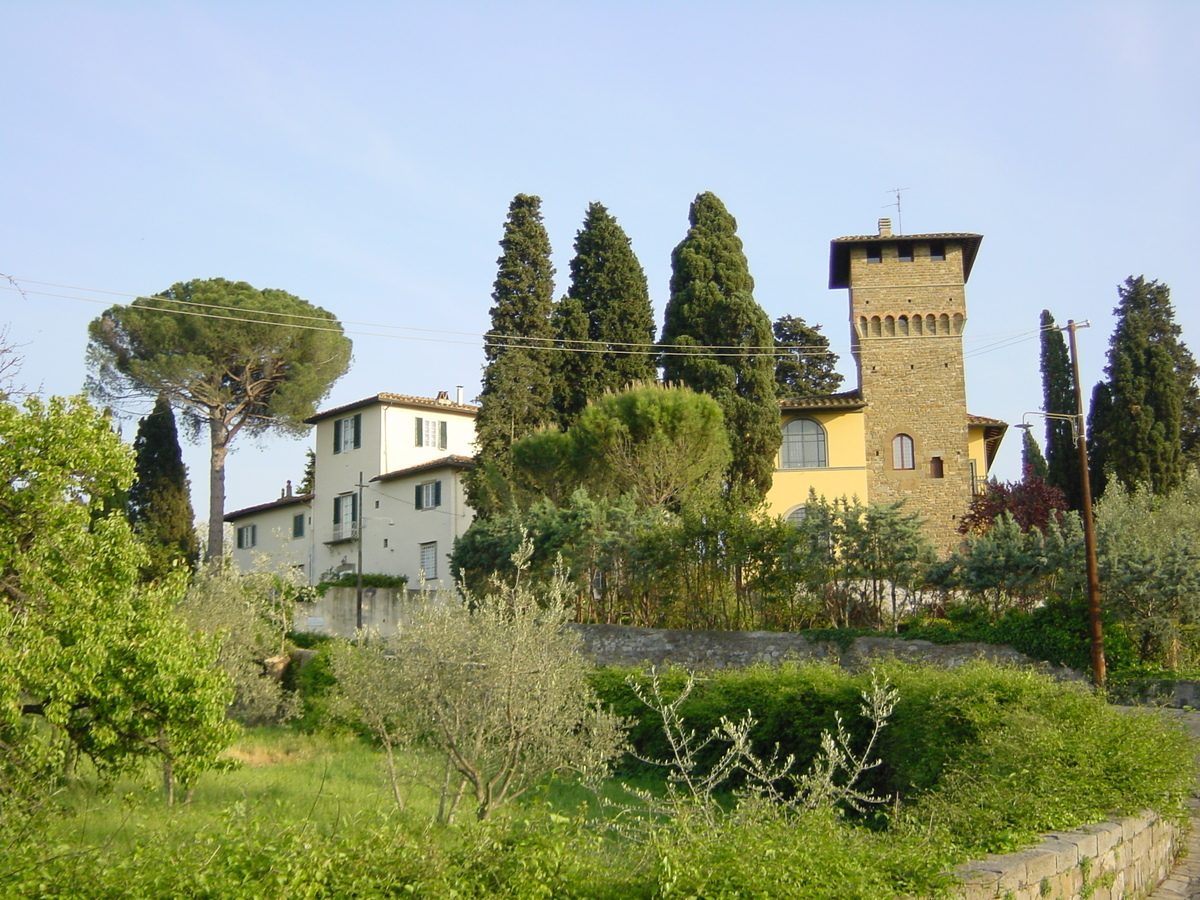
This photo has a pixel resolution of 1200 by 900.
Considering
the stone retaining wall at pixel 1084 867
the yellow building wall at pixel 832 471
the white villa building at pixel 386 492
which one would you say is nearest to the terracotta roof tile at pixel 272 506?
the white villa building at pixel 386 492

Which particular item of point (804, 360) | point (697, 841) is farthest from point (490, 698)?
point (804, 360)

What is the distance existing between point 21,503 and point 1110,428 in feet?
99.4

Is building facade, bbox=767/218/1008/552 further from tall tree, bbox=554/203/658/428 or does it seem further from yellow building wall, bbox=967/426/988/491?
tall tree, bbox=554/203/658/428

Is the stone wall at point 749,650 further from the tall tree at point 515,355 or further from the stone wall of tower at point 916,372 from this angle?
A: the stone wall of tower at point 916,372

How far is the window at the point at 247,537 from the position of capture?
44.9 metres

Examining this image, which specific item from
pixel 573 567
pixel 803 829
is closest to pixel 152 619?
pixel 803 829

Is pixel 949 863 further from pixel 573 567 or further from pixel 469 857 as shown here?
pixel 573 567

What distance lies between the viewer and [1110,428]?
3192cm

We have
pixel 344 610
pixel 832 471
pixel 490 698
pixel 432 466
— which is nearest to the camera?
pixel 490 698

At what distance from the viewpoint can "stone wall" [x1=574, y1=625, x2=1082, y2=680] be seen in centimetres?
1984

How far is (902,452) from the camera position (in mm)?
33594

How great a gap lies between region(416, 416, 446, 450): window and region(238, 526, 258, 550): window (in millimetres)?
10099

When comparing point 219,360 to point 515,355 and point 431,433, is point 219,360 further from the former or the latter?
point 515,355

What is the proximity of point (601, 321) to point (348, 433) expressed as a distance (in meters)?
11.8
